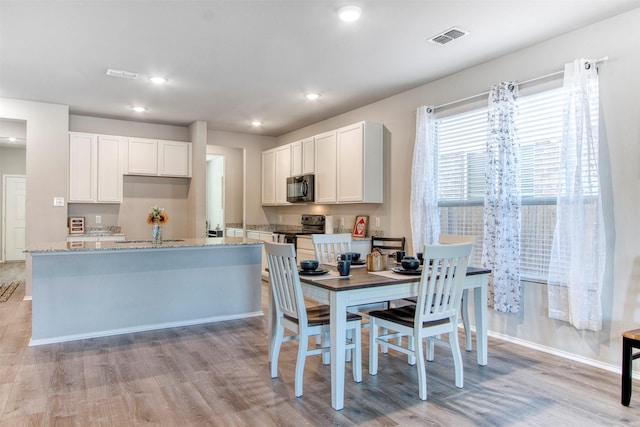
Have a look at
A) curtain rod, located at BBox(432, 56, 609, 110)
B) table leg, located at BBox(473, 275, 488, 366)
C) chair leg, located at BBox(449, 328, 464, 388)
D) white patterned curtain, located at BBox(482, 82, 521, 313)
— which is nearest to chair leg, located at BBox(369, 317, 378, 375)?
chair leg, located at BBox(449, 328, 464, 388)

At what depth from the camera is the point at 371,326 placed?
301 centimetres

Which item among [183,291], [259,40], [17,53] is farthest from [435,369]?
[17,53]

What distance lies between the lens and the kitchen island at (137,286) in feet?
12.4

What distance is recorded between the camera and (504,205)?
3.72 metres

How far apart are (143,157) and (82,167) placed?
0.87 m

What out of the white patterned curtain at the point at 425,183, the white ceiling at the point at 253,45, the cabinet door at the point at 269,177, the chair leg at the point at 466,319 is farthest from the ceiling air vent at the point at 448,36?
the cabinet door at the point at 269,177

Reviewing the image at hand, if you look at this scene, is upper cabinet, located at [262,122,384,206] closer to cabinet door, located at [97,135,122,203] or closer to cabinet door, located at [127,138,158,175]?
cabinet door, located at [127,138,158,175]

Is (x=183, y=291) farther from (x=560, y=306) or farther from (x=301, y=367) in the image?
(x=560, y=306)

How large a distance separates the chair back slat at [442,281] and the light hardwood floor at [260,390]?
0.54 meters

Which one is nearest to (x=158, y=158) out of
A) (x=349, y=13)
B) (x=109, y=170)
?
(x=109, y=170)

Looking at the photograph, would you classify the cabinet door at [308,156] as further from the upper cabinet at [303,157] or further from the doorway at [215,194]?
the doorway at [215,194]

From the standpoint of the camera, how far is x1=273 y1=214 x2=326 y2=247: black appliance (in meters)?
6.20

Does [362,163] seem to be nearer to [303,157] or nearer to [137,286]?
[303,157]

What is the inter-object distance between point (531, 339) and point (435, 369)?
3.68ft
